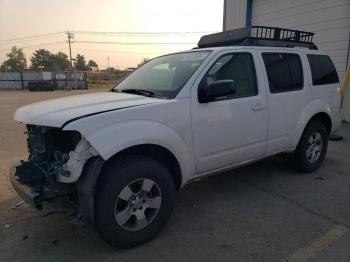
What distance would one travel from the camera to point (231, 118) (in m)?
3.64

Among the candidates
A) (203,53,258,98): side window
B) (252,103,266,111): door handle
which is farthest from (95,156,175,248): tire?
(252,103,266,111): door handle

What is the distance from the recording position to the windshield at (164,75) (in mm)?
3486

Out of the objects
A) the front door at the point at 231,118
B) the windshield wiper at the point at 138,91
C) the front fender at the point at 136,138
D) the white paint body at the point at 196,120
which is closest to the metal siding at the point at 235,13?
the white paint body at the point at 196,120

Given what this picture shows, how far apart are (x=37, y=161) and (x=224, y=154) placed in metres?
1.95

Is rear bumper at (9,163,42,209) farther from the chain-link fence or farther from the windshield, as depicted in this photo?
the chain-link fence

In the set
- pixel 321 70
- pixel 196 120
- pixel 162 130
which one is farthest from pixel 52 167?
pixel 321 70

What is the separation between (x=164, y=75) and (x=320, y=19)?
7.83 metres

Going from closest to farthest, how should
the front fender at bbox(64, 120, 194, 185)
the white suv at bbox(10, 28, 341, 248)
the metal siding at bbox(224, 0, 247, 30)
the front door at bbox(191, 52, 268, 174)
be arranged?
1. the front fender at bbox(64, 120, 194, 185)
2. the white suv at bbox(10, 28, 341, 248)
3. the front door at bbox(191, 52, 268, 174)
4. the metal siding at bbox(224, 0, 247, 30)

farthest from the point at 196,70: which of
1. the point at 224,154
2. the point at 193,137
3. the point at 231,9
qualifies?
the point at 231,9

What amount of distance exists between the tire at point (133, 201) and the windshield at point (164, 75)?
84cm

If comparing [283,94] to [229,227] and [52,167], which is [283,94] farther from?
[52,167]

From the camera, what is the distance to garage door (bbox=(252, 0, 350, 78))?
9.14 meters

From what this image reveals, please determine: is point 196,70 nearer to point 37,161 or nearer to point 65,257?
point 37,161

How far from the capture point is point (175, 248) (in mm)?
3016
